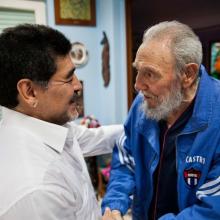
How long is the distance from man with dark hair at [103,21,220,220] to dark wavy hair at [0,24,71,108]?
1.24ft

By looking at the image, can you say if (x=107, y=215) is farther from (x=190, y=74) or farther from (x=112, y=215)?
(x=190, y=74)

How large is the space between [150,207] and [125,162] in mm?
221

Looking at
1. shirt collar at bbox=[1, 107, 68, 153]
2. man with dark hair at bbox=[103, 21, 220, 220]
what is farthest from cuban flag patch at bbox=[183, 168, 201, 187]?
shirt collar at bbox=[1, 107, 68, 153]

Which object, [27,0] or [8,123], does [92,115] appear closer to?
[27,0]

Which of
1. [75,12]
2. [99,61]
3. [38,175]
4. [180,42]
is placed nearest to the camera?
[38,175]

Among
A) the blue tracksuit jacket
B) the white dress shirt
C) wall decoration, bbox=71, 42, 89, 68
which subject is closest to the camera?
the white dress shirt

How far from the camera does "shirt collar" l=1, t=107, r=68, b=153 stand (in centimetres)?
83

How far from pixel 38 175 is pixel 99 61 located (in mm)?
2521

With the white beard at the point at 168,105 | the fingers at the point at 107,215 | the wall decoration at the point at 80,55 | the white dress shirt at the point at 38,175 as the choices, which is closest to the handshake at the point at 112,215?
the fingers at the point at 107,215

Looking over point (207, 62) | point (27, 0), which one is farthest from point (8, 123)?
point (207, 62)

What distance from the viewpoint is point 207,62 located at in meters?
5.98

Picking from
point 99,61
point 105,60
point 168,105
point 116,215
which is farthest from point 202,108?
point 99,61

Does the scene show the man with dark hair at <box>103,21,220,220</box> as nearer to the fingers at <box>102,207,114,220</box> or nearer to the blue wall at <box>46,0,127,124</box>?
the fingers at <box>102,207,114,220</box>

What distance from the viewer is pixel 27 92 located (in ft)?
2.72
